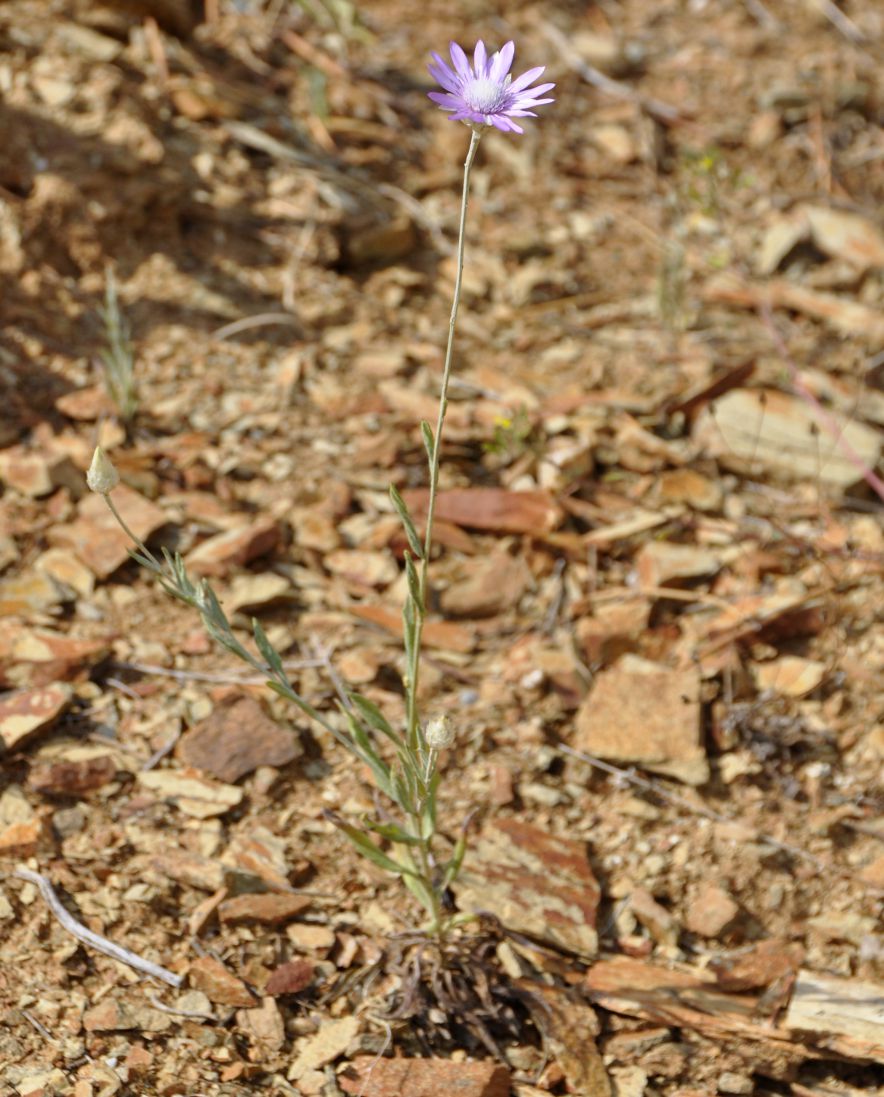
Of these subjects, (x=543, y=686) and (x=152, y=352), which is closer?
(x=543, y=686)

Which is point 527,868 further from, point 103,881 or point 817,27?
point 817,27

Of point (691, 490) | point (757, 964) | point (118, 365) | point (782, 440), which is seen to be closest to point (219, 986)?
point (757, 964)

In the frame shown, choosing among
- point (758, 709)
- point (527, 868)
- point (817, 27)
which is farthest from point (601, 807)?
point (817, 27)

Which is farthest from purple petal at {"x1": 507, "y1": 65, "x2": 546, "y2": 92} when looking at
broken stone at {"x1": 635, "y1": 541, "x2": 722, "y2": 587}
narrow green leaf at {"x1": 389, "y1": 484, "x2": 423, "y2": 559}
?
broken stone at {"x1": 635, "y1": 541, "x2": 722, "y2": 587}

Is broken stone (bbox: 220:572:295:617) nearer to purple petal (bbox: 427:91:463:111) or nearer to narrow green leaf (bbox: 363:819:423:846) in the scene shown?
narrow green leaf (bbox: 363:819:423:846)

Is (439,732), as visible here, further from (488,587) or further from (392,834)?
(488,587)

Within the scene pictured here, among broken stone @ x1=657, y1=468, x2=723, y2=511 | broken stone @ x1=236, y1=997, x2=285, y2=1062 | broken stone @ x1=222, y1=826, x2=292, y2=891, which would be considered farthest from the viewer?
broken stone @ x1=657, y1=468, x2=723, y2=511
